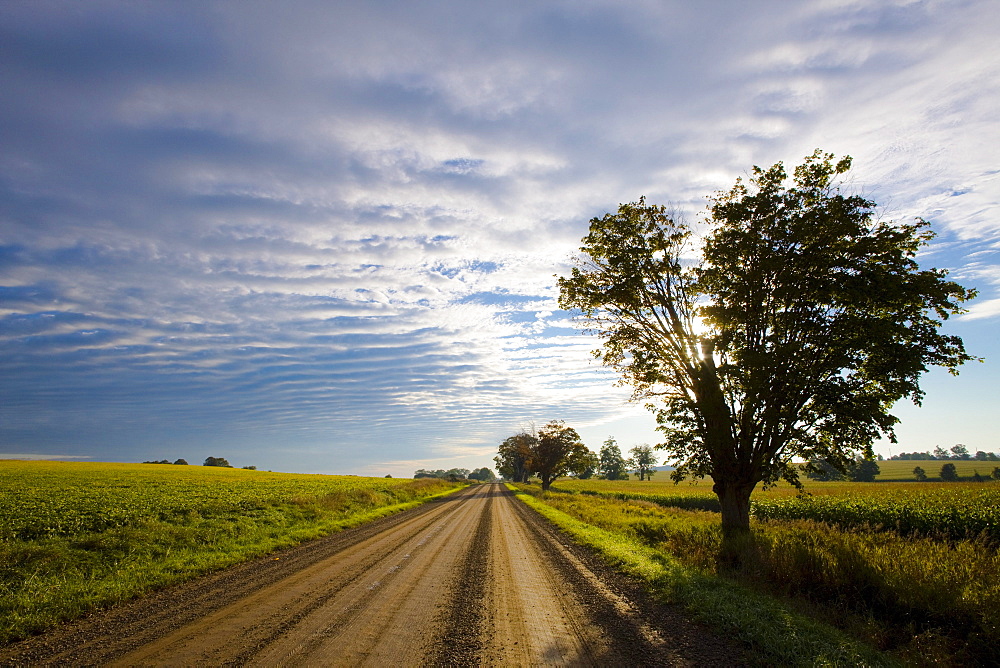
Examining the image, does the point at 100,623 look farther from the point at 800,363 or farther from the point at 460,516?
the point at 460,516

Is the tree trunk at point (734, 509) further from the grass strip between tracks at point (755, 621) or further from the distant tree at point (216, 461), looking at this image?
the distant tree at point (216, 461)

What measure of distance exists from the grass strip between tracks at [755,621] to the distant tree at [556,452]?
59.5 meters

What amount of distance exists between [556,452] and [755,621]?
64.6 meters

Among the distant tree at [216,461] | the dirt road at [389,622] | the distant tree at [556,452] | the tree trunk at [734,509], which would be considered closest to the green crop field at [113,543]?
the dirt road at [389,622]

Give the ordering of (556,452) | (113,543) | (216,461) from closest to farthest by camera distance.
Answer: (113,543)
(556,452)
(216,461)

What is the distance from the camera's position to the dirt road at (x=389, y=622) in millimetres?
5949

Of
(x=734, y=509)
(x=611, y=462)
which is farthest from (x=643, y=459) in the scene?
(x=734, y=509)

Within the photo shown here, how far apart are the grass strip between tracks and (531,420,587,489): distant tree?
59.5 m

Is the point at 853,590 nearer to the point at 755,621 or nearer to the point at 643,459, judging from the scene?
the point at 755,621

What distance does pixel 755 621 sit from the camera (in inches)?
280

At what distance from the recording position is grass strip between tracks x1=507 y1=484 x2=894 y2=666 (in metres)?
5.95

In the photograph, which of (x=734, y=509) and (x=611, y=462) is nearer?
(x=734, y=509)

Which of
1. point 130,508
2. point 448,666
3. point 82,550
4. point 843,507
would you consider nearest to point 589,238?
Result: point 448,666

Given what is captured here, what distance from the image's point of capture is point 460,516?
2736 cm
